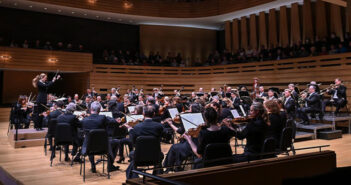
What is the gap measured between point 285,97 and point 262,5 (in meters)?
8.19

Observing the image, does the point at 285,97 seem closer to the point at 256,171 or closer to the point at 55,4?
the point at 256,171

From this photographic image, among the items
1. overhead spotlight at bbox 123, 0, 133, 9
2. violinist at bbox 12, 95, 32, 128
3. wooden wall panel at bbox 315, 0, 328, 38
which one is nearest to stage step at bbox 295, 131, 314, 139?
wooden wall panel at bbox 315, 0, 328, 38

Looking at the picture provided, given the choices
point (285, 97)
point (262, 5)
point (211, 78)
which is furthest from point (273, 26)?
point (285, 97)

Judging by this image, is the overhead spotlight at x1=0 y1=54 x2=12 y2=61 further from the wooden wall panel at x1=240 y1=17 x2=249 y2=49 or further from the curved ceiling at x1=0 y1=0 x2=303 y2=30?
the wooden wall panel at x1=240 y1=17 x2=249 y2=49

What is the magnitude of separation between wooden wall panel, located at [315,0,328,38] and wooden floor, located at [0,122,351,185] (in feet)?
28.6

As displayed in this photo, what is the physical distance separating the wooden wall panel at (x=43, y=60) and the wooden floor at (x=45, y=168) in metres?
7.72

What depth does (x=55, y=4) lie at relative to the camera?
1466 centimetres

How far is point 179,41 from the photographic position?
65.2 feet

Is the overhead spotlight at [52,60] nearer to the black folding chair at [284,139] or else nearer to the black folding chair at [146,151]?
the black folding chair at [146,151]

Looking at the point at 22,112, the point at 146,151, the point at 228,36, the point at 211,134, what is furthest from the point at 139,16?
the point at 211,134

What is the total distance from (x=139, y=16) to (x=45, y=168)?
1340 cm

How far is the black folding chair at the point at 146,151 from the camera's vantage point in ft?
12.6

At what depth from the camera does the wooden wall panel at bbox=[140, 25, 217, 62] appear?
755 inches

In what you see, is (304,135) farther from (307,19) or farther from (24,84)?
(24,84)
